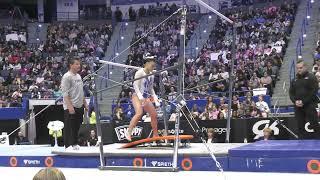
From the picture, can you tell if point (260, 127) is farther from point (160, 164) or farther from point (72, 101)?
point (160, 164)

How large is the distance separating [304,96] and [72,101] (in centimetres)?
366

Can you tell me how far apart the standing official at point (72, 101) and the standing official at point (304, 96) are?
3434 millimetres

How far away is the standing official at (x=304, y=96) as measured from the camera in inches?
311

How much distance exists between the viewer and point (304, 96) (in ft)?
25.9

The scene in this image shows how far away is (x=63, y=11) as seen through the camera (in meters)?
34.2

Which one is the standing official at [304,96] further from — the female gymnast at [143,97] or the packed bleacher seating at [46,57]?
the packed bleacher seating at [46,57]

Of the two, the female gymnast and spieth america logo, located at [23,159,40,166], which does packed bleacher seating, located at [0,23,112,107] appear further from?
spieth america logo, located at [23,159,40,166]

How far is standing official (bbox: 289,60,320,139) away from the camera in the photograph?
7906 millimetres

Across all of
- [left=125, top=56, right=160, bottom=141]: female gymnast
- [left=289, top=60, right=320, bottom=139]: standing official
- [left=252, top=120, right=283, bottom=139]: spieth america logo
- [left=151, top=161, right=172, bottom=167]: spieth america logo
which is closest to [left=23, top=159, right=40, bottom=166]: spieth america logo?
[left=125, top=56, right=160, bottom=141]: female gymnast

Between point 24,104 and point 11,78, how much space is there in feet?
21.3

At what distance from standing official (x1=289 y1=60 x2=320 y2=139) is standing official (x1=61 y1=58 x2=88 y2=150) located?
11.3ft

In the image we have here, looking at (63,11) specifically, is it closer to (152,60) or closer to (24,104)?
(24,104)

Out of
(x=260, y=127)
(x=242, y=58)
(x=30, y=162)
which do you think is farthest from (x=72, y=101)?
(x=242, y=58)

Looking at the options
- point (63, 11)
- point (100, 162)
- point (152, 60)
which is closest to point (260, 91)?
point (152, 60)
